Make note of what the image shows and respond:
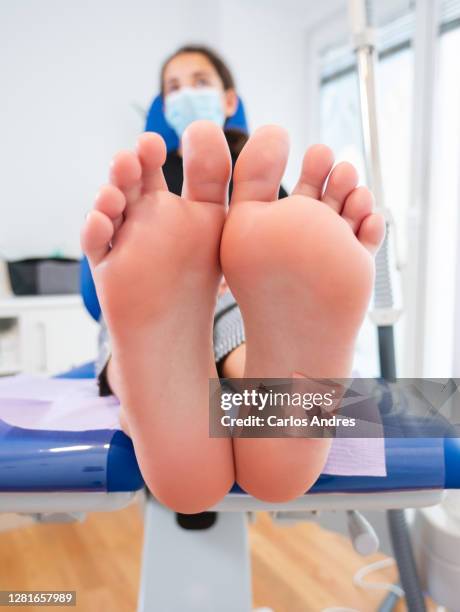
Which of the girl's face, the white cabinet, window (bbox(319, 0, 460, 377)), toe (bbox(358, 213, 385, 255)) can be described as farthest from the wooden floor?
the girl's face

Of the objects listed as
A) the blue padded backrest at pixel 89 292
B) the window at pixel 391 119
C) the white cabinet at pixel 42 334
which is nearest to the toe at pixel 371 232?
the blue padded backrest at pixel 89 292

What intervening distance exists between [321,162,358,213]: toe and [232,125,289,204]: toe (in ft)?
0.15

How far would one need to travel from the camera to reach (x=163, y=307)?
46 cm

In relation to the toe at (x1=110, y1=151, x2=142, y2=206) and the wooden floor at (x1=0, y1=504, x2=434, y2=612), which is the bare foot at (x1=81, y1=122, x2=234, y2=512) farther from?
the wooden floor at (x1=0, y1=504, x2=434, y2=612)

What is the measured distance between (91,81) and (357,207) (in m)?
1.69

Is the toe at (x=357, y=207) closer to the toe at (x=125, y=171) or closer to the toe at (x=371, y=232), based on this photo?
the toe at (x=371, y=232)

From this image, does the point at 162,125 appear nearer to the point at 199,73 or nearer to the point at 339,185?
the point at 199,73

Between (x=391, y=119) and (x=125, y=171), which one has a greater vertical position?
(x=391, y=119)

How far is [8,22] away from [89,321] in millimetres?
1065

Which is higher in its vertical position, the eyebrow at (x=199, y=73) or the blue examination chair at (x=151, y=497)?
the eyebrow at (x=199, y=73)

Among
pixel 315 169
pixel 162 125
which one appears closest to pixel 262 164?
pixel 315 169

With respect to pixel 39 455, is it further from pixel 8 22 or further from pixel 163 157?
pixel 8 22

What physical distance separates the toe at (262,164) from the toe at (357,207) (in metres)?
0.07

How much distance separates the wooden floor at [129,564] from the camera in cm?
108
